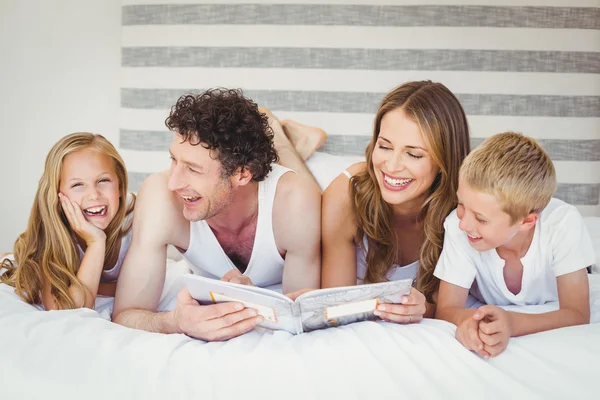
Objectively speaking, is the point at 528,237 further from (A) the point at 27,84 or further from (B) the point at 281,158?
(A) the point at 27,84

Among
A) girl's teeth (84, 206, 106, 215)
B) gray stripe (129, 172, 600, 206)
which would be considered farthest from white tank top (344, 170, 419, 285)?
gray stripe (129, 172, 600, 206)

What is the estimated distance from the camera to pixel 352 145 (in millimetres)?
2990

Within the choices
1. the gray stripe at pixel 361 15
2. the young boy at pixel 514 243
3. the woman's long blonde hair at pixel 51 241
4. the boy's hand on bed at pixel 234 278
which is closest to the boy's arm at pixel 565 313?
the young boy at pixel 514 243

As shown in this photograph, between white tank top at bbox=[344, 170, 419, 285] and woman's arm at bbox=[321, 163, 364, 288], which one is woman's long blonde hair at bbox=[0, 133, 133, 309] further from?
white tank top at bbox=[344, 170, 419, 285]

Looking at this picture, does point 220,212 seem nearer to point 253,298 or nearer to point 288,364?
point 253,298

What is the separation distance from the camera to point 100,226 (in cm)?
186

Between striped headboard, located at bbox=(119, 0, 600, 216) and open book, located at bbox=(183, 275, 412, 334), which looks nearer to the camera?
open book, located at bbox=(183, 275, 412, 334)

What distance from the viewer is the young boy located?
1.53 m

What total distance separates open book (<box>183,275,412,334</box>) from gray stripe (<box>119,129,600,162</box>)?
1612mm

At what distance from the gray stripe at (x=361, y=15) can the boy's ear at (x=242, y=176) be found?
4.51 ft

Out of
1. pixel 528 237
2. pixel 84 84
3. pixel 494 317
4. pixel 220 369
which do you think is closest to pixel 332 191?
pixel 528 237

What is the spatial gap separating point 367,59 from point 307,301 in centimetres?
195

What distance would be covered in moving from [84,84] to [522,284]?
2590mm

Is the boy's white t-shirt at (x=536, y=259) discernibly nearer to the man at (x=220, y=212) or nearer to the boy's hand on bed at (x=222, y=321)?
the man at (x=220, y=212)
